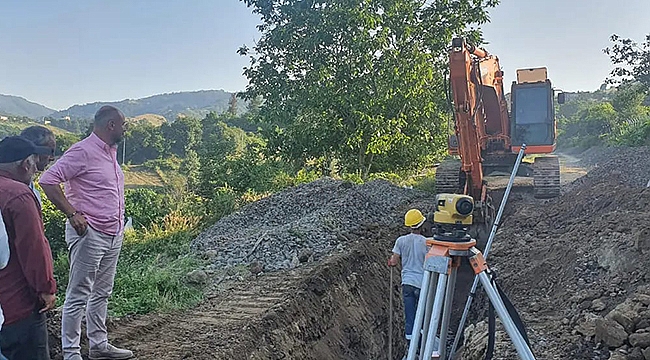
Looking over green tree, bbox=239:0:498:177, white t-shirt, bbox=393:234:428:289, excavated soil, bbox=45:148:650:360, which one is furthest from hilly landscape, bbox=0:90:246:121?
white t-shirt, bbox=393:234:428:289

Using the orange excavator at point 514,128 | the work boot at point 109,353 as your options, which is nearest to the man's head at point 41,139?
the work boot at point 109,353

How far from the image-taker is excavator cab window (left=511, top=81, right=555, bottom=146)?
10977 mm

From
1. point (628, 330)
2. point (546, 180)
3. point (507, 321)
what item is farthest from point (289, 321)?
point (546, 180)

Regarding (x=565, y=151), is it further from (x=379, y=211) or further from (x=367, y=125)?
(x=379, y=211)

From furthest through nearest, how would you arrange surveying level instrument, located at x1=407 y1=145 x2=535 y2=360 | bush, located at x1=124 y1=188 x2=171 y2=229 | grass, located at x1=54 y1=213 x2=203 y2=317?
bush, located at x1=124 y1=188 x2=171 y2=229
grass, located at x1=54 y1=213 x2=203 y2=317
surveying level instrument, located at x1=407 y1=145 x2=535 y2=360

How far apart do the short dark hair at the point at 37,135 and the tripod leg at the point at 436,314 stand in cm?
250

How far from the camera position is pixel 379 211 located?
10781 millimetres

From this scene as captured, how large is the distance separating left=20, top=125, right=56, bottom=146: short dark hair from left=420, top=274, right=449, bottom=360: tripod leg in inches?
98.3

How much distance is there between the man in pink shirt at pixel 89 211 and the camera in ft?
11.8

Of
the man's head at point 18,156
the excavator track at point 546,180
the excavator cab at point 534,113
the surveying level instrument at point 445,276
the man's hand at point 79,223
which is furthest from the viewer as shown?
the excavator track at point 546,180

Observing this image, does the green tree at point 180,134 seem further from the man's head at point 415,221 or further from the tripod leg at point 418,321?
the tripod leg at point 418,321

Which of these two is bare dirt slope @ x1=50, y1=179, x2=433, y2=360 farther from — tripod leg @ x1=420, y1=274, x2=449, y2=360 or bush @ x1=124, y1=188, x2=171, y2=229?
bush @ x1=124, y1=188, x2=171, y2=229

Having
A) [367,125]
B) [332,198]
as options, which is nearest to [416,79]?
[367,125]

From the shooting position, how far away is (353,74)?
48.9 feet
